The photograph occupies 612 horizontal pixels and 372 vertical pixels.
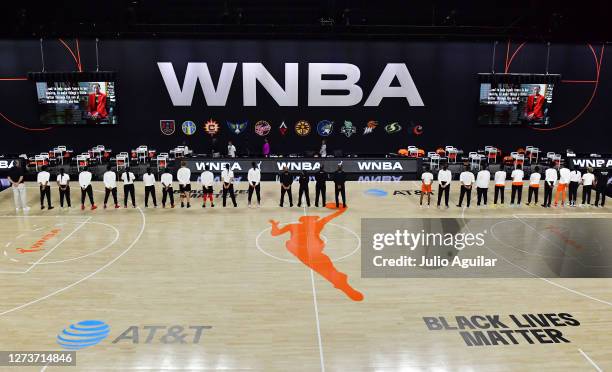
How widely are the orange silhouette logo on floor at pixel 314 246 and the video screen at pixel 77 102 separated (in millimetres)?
10752

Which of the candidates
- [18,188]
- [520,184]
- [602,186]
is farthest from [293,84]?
[602,186]

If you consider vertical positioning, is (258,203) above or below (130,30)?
below

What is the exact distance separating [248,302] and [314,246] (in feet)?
10.8

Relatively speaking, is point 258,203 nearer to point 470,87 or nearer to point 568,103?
point 470,87

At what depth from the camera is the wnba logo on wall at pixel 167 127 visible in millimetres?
21516

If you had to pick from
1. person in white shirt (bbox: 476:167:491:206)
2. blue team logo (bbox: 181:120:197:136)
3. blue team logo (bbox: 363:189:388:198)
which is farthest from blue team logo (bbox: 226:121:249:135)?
person in white shirt (bbox: 476:167:491:206)

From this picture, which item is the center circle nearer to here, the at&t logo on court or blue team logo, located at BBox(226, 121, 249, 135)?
the at&t logo on court

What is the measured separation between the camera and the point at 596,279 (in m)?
10.4

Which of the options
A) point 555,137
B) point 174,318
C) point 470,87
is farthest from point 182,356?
point 555,137

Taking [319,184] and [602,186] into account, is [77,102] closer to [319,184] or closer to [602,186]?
[319,184]

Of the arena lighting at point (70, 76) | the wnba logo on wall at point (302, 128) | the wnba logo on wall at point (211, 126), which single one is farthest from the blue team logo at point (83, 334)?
the wnba logo on wall at point (302, 128)

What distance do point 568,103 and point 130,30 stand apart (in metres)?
18.7

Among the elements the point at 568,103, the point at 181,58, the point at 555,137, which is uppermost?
the point at 181,58

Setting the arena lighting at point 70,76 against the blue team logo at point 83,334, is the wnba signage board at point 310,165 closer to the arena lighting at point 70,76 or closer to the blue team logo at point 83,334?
the arena lighting at point 70,76
